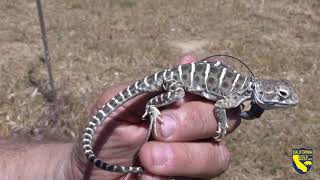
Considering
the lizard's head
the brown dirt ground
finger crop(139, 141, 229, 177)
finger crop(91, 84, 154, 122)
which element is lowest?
the brown dirt ground

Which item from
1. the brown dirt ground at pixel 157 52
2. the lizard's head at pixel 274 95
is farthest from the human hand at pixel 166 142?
the brown dirt ground at pixel 157 52

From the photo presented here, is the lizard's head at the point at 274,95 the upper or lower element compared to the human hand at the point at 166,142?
upper

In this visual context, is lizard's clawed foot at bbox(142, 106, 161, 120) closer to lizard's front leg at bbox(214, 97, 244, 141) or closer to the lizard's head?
lizard's front leg at bbox(214, 97, 244, 141)

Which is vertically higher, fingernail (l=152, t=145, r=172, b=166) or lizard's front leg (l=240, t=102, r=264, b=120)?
lizard's front leg (l=240, t=102, r=264, b=120)

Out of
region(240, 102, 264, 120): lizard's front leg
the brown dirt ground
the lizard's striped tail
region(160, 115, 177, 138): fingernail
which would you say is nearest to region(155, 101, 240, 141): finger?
region(160, 115, 177, 138): fingernail

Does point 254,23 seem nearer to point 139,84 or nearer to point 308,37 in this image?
point 308,37

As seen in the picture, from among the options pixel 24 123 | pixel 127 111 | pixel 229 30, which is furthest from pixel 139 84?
pixel 229 30

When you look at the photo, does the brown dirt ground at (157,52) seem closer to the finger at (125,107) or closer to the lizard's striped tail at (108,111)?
the finger at (125,107)

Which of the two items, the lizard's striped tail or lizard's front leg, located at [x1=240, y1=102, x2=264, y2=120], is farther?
lizard's front leg, located at [x1=240, y1=102, x2=264, y2=120]
